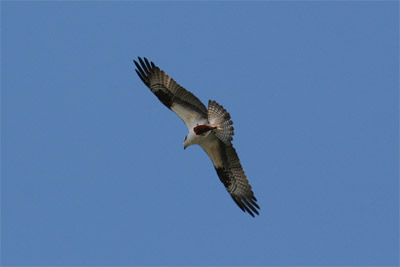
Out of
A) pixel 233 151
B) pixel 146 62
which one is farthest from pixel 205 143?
pixel 146 62

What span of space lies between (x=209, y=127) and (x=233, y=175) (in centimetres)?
176

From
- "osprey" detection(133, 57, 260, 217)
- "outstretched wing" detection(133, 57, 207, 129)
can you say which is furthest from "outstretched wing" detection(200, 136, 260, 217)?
"outstretched wing" detection(133, 57, 207, 129)

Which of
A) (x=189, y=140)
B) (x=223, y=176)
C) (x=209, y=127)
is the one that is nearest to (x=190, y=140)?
(x=189, y=140)

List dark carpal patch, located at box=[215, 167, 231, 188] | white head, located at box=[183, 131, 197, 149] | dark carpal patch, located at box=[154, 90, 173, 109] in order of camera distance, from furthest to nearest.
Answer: dark carpal patch, located at box=[215, 167, 231, 188]
white head, located at box=[183, 131, 197, 149]
dark carpal patch, located at box=[154, 90, 173, 109]

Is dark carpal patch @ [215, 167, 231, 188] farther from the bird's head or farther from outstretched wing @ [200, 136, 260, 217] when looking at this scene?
the bird's head

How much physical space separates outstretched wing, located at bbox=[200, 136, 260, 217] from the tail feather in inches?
48.3

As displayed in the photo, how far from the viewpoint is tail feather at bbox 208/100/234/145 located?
15219 millimetres

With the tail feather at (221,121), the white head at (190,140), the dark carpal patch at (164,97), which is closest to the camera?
the tail feather at (221,121)

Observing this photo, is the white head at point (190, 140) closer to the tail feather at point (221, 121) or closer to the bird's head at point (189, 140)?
the bird's head at point (189, 140)

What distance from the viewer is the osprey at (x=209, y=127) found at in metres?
15.3

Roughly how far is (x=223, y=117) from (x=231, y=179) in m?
2.11

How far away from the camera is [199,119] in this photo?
15852mm

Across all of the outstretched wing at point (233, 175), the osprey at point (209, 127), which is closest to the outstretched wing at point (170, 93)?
the osprey at point (209, 127)

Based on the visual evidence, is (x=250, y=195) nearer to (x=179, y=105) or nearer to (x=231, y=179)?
(x=231, y=179)
